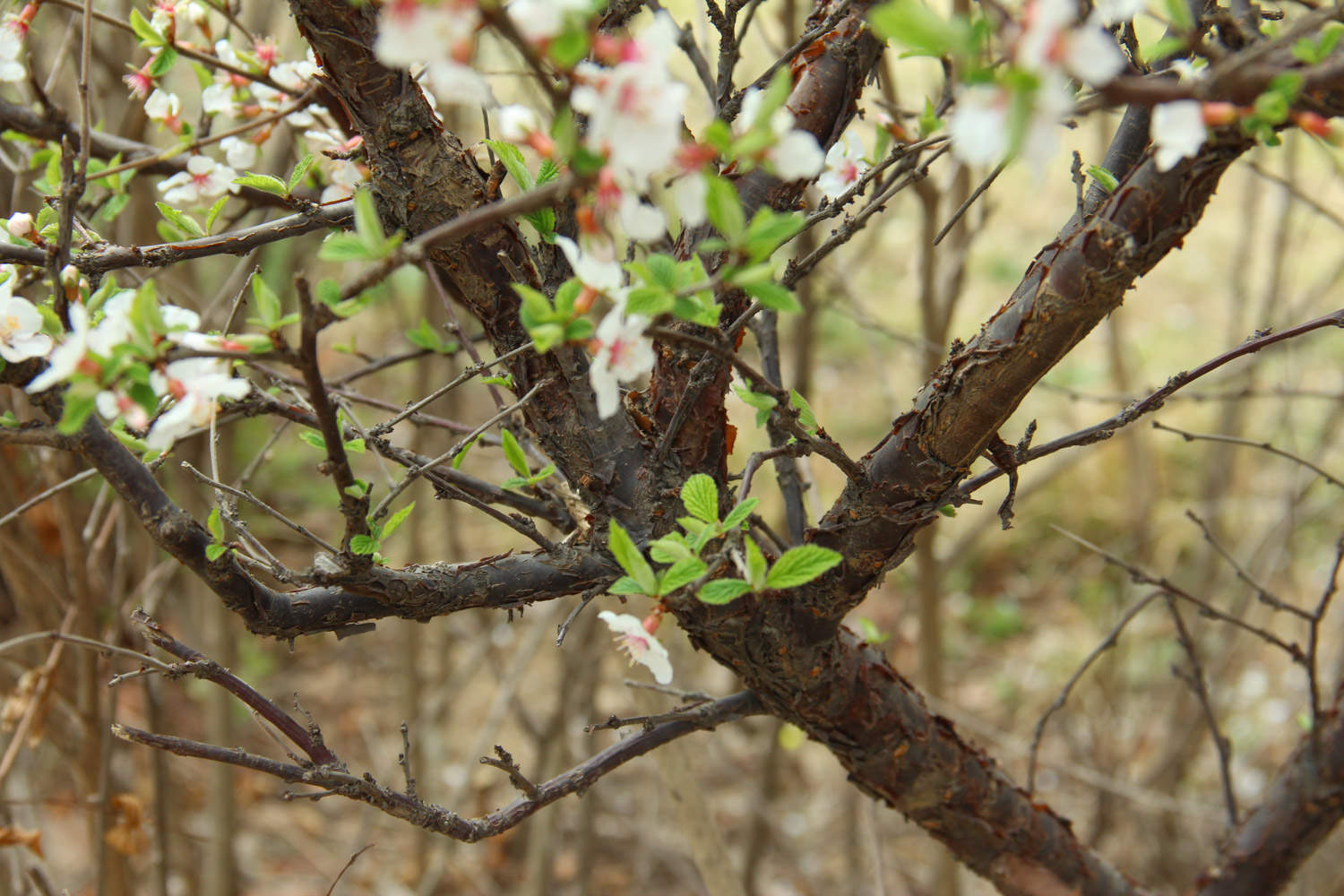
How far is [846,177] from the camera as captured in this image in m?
0.88

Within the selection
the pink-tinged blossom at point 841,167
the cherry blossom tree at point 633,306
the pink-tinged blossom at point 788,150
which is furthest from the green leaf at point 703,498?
the pink-tinged blossom at point 841,167

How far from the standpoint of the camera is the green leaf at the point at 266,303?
1.58 ft

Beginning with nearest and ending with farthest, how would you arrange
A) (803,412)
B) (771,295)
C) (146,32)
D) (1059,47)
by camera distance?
(1059,47), (771,295), (803,412), (146,32)

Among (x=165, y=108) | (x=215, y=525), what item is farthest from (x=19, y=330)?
(x=165, y=108)

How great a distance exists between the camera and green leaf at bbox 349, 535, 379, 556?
0.64 m

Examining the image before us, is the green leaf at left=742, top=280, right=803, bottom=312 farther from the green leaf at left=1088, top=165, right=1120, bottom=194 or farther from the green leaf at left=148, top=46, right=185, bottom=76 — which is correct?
the green leaf at left=148, top=46, right=185, bottom=76

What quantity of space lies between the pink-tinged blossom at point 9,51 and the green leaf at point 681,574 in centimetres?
76

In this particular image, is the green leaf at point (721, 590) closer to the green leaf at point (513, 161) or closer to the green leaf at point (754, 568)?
the green leaf at point (754, 568)

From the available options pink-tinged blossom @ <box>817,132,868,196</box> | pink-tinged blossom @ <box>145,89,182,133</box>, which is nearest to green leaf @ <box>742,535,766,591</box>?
pink-tinged blossom @ <box>817,132,868,196</box>

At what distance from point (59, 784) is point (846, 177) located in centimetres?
301

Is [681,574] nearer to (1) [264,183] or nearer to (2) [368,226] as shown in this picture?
(2) [368,226]

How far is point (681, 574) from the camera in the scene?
59 cm

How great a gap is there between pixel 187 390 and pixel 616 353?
0.73ft

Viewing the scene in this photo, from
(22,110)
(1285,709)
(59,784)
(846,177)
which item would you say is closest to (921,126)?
(846,177)
